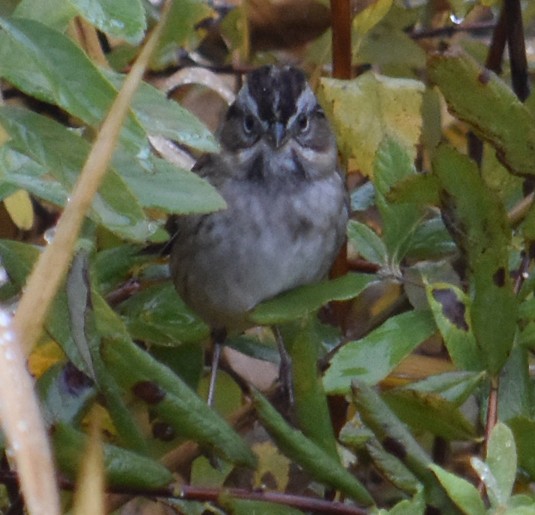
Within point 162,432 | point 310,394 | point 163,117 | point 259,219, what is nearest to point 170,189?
point 163,117

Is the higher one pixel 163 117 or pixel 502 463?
pixel 163 117

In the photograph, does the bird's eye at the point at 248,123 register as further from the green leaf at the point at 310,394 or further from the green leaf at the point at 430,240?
the green leaf at the point at 310,394

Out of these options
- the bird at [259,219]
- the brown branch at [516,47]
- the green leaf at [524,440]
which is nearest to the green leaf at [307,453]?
the green leaf at [524,440]

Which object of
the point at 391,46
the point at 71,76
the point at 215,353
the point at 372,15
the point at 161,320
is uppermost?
the point at 71,76

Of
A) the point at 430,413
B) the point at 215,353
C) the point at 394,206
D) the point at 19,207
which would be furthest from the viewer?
the point at 215,353

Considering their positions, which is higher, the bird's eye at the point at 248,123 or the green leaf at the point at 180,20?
the green leaf at the point at 180,20

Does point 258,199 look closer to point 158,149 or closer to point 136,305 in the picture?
point 158,149

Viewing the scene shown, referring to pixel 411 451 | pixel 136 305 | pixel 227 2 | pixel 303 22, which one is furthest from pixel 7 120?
pixel 227 2

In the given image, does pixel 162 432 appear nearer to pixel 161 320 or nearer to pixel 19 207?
pixel 161 320
